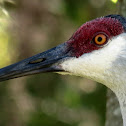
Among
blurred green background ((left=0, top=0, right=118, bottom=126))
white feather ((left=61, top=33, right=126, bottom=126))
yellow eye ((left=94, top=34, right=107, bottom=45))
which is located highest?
blurred green background ((left=0, top=0, right=118, bottom=126))

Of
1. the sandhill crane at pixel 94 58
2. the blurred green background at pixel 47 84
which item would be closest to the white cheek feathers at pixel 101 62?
the sandhill crane at pixel 94 58

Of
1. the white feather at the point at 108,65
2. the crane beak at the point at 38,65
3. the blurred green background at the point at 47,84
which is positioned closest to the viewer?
the white feather at the point at 108,65

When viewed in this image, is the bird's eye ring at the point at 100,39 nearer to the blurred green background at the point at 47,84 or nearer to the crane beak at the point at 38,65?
the crane beak at the point at 38,65

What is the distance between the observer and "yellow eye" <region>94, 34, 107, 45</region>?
13.0 feet

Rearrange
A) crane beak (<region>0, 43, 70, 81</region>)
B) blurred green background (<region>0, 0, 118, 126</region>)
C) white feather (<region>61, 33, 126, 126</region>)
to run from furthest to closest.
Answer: blurred green background (<region>0, 0, 118, 126</region>) → crane beak (<region>0, 43, 70, 81</region>) → white feather (<region>61, 33, 126, 126</region>)

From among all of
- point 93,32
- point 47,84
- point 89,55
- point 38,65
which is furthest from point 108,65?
point 47,84

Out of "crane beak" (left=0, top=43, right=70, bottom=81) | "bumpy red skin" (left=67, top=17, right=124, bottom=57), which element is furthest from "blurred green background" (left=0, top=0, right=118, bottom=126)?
"bumpy red skin" (left=67, top=17, right=124, bottom=57)

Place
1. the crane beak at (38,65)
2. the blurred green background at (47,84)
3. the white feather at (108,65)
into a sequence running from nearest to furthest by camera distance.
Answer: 1. the white feather at (108,65)
2. the crane beak at (38,65)
3. the blurred green background at (47,84)

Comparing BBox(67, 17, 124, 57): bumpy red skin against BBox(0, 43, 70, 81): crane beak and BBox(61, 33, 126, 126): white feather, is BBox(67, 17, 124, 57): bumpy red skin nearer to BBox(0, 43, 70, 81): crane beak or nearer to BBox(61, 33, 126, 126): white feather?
BBox(61, 33, 126, 126): white feather

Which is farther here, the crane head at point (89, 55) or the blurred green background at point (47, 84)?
the blurred green background at point (47, 84)

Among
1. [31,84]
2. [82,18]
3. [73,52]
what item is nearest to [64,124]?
[31,84]

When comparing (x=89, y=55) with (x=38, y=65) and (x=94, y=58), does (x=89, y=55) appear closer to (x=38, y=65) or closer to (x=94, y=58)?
(x=94, y=58)

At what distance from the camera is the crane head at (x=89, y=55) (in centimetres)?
396

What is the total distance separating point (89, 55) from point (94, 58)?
0.06 m
